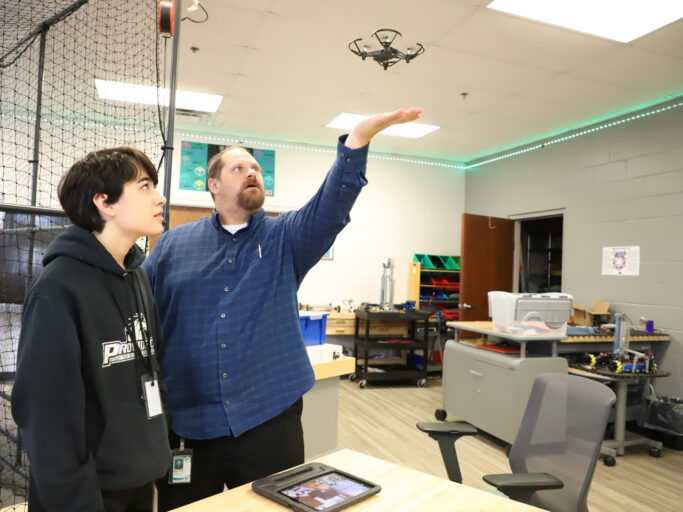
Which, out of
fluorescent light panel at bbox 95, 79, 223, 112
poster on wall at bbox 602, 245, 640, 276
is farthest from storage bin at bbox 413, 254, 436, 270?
fluorescent light panel at bbox 95, 79, 223, 112

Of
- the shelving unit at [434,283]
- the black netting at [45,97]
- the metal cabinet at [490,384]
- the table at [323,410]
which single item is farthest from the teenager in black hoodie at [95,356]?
the shelving unit at [434,283]

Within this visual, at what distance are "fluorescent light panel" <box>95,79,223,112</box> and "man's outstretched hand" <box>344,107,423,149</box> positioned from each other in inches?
152

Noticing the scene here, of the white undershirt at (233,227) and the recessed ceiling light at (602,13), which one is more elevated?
the recessed ceiling light at (602,13)

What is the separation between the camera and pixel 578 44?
3609mm

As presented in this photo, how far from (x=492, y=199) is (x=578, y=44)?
350 centimetres

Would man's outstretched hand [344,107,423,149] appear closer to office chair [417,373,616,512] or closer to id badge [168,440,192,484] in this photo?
id badge [168,440,192,484]

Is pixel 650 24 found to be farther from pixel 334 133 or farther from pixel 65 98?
pixel 65 98

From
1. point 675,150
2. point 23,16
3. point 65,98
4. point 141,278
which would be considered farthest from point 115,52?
point 675,150

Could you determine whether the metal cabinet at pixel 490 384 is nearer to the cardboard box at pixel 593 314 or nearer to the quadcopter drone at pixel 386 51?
the cardboard box at pixel 593 314

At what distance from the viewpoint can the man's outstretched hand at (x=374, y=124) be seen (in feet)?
4.07

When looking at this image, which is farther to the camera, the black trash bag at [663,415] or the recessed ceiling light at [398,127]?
the recessed ceiling light at [398,127]

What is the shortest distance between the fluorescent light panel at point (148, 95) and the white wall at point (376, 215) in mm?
1086

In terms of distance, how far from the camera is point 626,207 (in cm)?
500

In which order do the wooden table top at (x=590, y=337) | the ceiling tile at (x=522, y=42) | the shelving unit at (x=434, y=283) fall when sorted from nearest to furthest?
the ceiling tile at (x=522, y=42), the wooden table top at (x=590, y=337), the shelving unit at (x=434, y=283)
